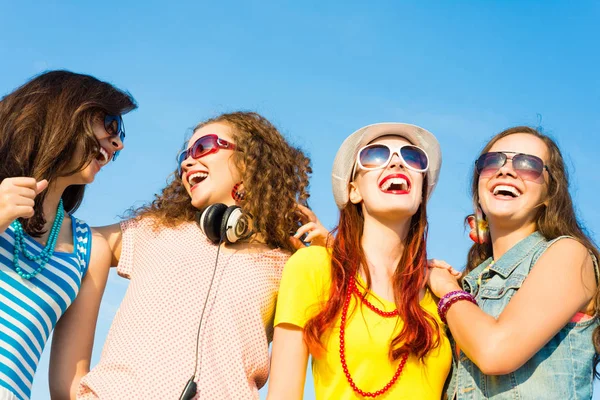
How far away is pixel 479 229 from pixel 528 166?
27.8 inches

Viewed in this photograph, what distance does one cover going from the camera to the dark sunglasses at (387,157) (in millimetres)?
5188

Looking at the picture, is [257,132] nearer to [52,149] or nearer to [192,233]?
[192,233]

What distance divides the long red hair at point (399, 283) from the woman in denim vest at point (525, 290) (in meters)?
0.16

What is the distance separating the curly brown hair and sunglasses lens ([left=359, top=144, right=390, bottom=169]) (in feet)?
3.07

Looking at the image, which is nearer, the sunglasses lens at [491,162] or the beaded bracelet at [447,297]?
the beaded bracelet at [447,297]

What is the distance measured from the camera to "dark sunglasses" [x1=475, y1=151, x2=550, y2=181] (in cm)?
521

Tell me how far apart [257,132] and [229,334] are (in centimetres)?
202

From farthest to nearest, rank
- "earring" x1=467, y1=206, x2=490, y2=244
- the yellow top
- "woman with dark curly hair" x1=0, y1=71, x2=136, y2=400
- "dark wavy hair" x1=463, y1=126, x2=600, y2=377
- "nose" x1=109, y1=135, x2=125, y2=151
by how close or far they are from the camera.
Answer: "nose" x1=109, y1=135, x2=125, y2=151, "earring" x1=467, y1=206, x2=490, y2=244, "dark wavy hair" x1=463, y1=126, x2=600, y2=377, "woman with dark curly hair" x1=0, y1=71, x2=136, y2=400, the yellow top

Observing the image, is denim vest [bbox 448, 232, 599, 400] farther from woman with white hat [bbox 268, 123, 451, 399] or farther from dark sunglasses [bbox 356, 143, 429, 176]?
dark sunglasses [bbox 356, 143, 429, 176]

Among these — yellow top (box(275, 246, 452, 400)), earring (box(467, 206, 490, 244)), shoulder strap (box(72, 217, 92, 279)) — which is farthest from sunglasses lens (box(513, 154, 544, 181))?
shoulder strap (box(72, 217, 92, 279))

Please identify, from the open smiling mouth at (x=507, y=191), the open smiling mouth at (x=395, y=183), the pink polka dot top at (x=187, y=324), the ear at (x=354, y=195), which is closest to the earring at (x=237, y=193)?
the pink polka dot top at (x=187, y=324)

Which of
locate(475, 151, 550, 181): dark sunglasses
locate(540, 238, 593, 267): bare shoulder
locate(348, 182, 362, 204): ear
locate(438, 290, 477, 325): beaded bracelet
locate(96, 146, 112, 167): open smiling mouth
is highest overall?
locate(475, 151, 550, 181): dark sunglasses

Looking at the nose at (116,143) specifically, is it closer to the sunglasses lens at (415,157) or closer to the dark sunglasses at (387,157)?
the dark sunglasses at (387,157)

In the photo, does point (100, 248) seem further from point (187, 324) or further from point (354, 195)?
point (354, 195)
